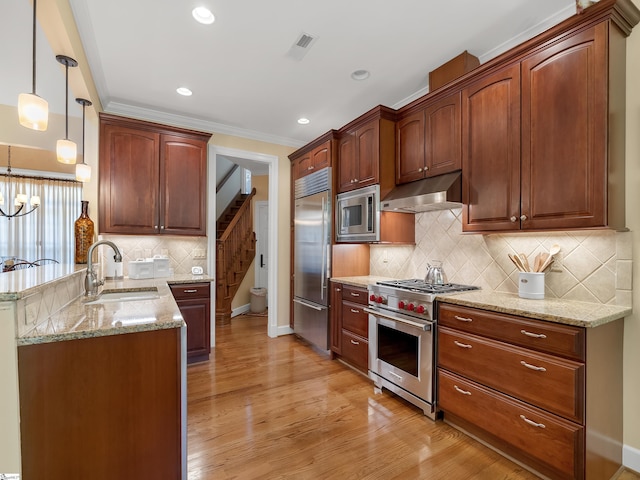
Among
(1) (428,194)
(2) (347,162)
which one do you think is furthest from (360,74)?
(1) (428,194)

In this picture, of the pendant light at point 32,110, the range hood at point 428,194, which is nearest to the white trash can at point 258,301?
the range hood at point 428,194

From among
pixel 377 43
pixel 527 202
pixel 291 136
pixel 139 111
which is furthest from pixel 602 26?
pixel 139 111

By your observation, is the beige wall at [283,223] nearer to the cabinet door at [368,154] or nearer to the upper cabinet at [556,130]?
the cabinet door at [368,154]

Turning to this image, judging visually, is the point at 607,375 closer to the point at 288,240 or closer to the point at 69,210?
the point at 288,240

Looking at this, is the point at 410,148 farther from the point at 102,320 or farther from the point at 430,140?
the point at 102,320

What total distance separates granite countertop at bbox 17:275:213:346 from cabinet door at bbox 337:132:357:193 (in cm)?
222

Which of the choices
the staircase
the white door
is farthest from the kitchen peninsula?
the white door

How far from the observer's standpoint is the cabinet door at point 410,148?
292 cm

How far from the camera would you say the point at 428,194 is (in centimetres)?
258

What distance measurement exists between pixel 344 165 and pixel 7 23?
2.92 m

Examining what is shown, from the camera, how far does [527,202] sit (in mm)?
2102

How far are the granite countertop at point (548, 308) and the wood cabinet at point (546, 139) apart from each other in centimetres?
48

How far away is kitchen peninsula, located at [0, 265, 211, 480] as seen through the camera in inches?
46.6

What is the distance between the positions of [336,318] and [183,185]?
7.58 ft
